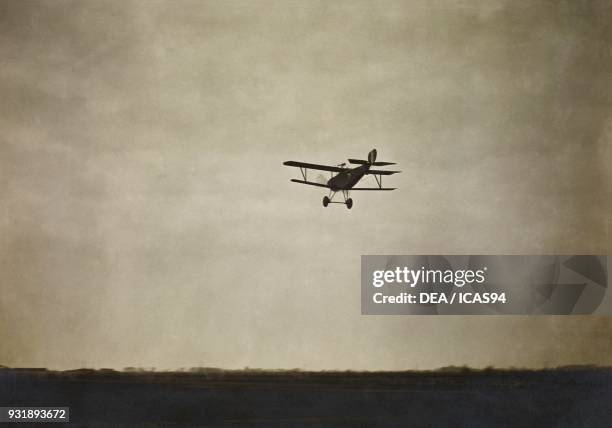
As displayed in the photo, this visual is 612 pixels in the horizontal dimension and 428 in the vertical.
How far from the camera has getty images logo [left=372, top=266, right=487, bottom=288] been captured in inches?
241

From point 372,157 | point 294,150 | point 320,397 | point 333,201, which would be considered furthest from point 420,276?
point 294,150

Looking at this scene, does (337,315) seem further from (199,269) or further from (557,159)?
(557,159)

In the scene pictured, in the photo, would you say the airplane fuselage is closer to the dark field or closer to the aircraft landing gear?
the aircraft landing gear

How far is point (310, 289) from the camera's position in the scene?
6.11 m

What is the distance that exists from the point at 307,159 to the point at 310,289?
108 cm

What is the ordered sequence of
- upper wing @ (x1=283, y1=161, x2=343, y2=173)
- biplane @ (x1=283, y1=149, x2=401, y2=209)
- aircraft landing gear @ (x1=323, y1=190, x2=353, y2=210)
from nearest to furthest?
upper wing @ (x1=283, y1=161, x2=343, y2=173)
biplane @ (x1=283, y1=149, x2=401, y2=209)
aircraft landing gear @ (x1=323, y1=190, x2=353, y2=210)

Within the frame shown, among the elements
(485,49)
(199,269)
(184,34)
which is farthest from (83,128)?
(485,49)

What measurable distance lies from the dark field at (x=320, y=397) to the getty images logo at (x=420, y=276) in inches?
29.3

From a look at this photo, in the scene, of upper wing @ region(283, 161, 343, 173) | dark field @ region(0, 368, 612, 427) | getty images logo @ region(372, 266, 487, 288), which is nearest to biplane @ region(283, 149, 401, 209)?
upper wing @ region(283, 161, 343, 173)

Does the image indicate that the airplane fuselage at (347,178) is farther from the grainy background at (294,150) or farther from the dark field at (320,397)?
the dark field at (320,397)

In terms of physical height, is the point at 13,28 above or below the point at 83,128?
above

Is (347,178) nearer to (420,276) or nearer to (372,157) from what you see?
(372,157)

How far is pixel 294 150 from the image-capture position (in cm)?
617

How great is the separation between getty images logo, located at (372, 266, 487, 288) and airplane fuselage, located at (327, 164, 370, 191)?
0.75 m
